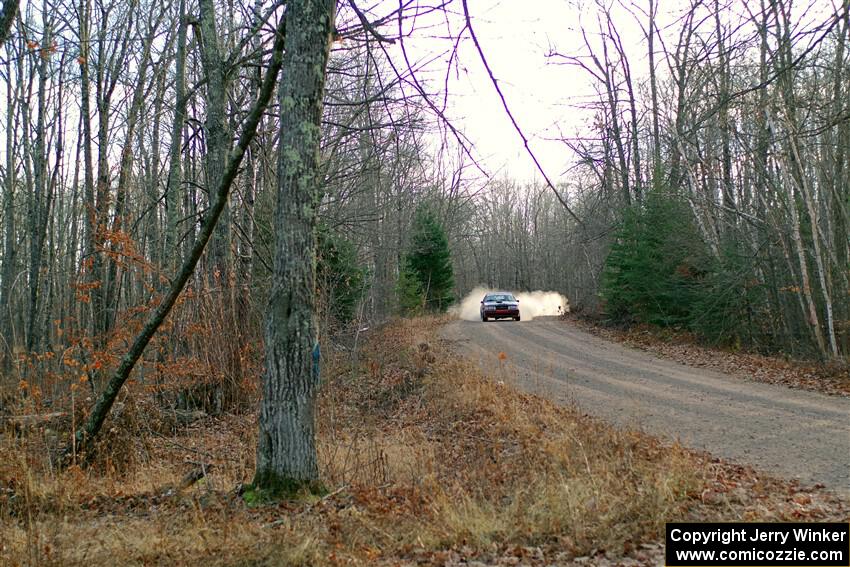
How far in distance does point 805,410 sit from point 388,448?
706cm

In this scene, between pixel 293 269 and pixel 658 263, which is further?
pixel 658 263

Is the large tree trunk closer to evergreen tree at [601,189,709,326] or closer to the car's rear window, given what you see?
evergreen tree at [601,189,709,326]

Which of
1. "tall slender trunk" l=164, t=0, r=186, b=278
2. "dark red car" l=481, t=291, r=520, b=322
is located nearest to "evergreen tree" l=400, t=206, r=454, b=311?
"dark red car" l=481, t=291, r=520, b=322

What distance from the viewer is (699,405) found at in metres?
11.0

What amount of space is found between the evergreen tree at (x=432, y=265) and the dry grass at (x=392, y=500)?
25.5 m

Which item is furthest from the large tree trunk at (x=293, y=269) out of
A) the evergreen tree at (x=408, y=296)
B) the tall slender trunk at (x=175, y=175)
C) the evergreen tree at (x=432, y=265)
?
the evergreen tree at (x=432, y=265)

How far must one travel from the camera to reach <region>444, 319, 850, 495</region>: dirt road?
7.62 meters

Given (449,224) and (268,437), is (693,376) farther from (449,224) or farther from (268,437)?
(449,224)

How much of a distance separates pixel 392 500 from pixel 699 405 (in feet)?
23.9

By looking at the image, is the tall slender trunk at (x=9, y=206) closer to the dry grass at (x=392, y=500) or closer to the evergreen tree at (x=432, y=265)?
the dry grass at (x=392, y=500)

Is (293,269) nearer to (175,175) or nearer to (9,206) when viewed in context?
(175,175)

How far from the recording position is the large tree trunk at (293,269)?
5.48 metres
